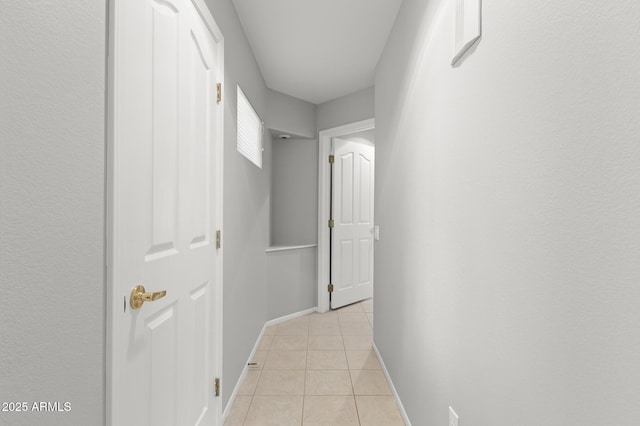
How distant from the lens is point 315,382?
7.11 feet

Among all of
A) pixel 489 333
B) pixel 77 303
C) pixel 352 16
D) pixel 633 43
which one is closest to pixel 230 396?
pixel 77 303

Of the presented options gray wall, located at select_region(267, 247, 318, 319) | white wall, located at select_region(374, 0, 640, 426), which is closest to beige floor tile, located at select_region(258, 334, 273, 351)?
gray wall, located at select_region(267, 247, 318, 319)

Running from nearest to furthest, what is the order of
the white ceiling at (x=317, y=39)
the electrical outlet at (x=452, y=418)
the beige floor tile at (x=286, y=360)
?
the electrical outlet at (x=452, y=418)
the white ceiling at (x=317, y=39)
the beige floor tile at (x=286, y=360)

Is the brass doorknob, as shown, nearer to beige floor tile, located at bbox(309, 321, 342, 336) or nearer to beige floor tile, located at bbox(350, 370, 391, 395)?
beige floor tile, located at bbox(350, 370, 391, 395)

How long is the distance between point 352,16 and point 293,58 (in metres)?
0.75

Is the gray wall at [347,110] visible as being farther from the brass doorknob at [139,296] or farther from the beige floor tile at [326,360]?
the brass doorknob at [139,296]

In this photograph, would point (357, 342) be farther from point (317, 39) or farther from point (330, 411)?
point (317, 39)

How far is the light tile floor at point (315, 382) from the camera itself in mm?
1808

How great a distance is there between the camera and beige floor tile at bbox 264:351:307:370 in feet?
7.85

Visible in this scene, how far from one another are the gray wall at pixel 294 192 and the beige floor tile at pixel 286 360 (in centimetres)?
144

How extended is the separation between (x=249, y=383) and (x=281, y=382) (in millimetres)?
234

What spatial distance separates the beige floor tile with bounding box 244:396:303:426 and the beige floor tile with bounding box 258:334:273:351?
76 centimetres

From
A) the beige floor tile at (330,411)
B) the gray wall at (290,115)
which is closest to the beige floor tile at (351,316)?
the beige floor tile at (330,411)

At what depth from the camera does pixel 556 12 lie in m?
0.65
